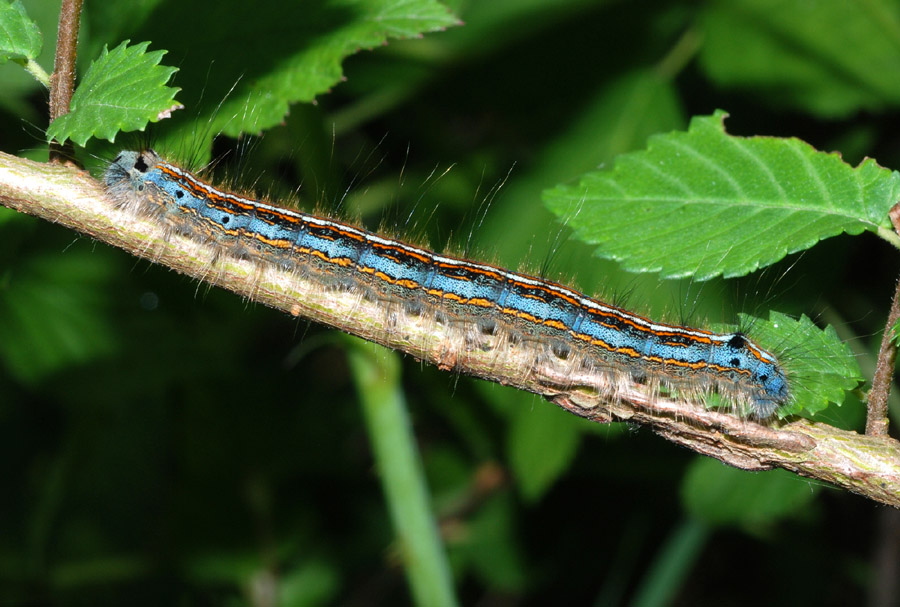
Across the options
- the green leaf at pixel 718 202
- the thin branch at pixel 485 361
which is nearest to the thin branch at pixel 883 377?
the thin branch at pixel 485 361

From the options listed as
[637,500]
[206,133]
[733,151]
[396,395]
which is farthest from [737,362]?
[637,500]

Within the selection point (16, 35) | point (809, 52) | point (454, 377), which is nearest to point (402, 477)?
point (454, 377)

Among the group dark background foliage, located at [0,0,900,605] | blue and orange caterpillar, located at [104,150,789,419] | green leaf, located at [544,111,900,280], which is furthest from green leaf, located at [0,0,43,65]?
green leaf, located at [544,111,900,280]

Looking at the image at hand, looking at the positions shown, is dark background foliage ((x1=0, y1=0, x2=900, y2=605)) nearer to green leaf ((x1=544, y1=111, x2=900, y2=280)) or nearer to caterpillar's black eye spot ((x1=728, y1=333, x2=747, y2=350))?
caterpillar's black eye spot ((x1=728, y1=333, x2=747, y2=350))

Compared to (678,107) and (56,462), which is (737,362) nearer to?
(678,107)

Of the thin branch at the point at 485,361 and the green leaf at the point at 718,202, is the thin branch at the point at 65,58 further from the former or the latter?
the green leaf at the point at 718,202
